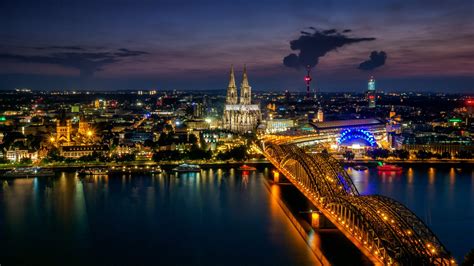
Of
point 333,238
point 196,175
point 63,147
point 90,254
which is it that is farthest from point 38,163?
point 333,238

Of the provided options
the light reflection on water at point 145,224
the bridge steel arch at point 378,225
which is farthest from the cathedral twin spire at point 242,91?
the bridge steel arch at point 378,225

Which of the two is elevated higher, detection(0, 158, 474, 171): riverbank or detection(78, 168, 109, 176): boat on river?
detection(0, 158, 474, 171): riverbank

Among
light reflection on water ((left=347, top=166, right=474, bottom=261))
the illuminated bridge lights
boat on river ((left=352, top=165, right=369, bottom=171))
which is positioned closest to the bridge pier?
light reflection on water ((left=347, top=166, right=474, bottom=261))

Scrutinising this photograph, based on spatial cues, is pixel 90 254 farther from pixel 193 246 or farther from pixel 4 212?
pixel 4 212

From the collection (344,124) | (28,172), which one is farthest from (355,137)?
(28,172)

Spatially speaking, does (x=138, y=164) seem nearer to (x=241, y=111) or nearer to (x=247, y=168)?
(x=247, y=168)

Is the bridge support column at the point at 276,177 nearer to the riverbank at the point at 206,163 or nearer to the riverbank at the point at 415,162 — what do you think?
the riverbank at the point at 206,163

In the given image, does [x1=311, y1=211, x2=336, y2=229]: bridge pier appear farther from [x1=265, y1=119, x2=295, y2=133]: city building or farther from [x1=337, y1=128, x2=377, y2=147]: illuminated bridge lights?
[x1=265, y1=119, x2=295, y2=133]: city building
